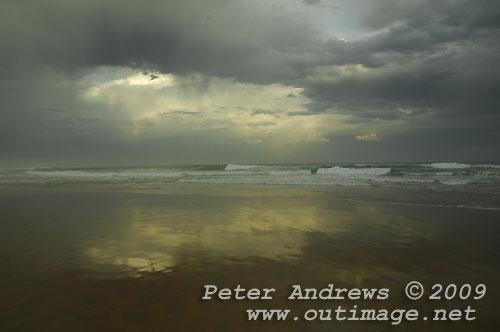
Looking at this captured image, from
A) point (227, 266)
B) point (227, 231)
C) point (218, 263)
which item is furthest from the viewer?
point (227, 231)

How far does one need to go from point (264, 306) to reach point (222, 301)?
0.51 m

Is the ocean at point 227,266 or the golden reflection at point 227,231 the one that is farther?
the golden reflection at point 227,231

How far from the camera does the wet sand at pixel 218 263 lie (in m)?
2.71

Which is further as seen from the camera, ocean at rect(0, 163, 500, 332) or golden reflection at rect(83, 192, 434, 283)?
golden reflection at rect(83, 192, 434, 283)

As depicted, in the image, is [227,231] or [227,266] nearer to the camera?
[227,266]

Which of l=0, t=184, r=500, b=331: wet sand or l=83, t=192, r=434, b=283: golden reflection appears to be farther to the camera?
l=83, t=192, r=434, b=283: golden reflection

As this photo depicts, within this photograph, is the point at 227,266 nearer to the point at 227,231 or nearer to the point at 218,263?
the point at 218,263

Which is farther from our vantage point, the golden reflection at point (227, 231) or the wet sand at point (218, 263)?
the golden reflection at point (227, 231)

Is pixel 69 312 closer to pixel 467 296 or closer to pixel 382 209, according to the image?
pixel 467 296

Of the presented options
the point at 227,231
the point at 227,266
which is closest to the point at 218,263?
the point at 227,266

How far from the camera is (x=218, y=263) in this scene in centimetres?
414

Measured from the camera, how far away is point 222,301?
3.11 meters

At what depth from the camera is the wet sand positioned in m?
2.71

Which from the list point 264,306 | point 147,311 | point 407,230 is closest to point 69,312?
point 147,311
